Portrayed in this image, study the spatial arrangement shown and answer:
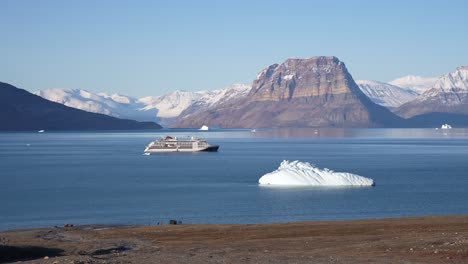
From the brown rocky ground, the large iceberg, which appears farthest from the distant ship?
the brown rocky ground

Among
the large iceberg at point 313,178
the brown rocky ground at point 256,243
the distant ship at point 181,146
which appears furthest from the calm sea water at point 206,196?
the distant ship at point 181,146

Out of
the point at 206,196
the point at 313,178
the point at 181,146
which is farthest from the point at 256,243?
the point at 181,146

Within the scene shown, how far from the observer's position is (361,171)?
9175cm

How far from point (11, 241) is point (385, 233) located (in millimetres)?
15630

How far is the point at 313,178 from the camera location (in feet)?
229

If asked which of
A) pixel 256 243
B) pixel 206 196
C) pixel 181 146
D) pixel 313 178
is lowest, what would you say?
pixel 206 196

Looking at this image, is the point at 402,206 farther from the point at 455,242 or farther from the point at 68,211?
the point at 455,242

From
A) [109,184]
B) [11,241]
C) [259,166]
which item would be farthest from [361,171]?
[11,241]

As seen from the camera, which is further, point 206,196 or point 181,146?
point 181,146

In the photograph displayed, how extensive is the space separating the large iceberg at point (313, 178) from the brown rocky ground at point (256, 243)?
28.1 m

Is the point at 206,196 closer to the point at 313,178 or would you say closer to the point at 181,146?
the point at 313,178

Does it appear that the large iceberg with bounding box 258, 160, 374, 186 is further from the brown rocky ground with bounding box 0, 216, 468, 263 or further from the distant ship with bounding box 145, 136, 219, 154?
the distant ship with bounding box 145, 136, 219, 154

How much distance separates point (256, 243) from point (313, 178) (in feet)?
128

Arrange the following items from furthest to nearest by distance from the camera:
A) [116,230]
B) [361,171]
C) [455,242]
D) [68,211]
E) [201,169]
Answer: [201,169]
[361,171]
[68,211]
[116,230]
[455,242]
